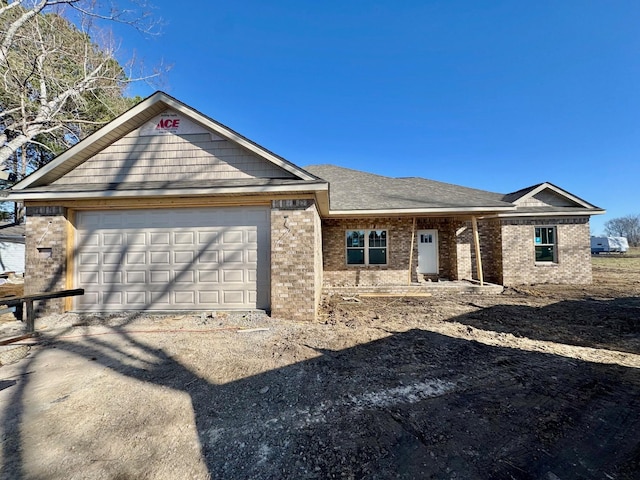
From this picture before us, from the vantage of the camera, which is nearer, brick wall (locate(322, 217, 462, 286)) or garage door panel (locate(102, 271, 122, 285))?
garage door panel (locate(102, 271, 122, 285))

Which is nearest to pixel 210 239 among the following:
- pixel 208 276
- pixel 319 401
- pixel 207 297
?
pixel 208 276

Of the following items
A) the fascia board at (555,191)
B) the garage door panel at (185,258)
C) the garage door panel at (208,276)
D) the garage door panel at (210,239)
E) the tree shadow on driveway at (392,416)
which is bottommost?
the tree shadow on driveway at (392,416)

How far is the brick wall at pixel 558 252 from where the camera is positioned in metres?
11.4

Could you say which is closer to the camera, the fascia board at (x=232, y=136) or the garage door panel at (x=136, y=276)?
the fascia board at (x=232, y=136)

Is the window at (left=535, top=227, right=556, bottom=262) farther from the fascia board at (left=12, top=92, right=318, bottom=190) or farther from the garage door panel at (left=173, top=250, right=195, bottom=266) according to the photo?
the garage door panel at (left=173, top=250, right=195, bottom=266)

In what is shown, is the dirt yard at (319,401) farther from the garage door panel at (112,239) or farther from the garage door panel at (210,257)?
the garage door panel at (112,239)

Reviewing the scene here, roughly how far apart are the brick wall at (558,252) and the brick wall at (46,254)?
49.3 feet

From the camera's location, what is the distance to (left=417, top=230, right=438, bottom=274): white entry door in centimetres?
1209

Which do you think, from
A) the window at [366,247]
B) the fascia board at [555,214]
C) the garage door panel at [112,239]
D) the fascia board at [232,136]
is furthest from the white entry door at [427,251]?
the garage door panel at [112,239]

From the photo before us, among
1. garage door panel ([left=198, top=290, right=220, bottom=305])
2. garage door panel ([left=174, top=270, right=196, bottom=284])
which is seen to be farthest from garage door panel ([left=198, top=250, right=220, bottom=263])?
garage door panel ([left=198, top=290, right=220, bottom=305])

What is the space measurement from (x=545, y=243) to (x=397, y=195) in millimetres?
6766

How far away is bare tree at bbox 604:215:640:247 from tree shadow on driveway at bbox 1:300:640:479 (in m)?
104

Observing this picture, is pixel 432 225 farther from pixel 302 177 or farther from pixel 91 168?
pixel 91 168

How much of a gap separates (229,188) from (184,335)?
10.8 ft
